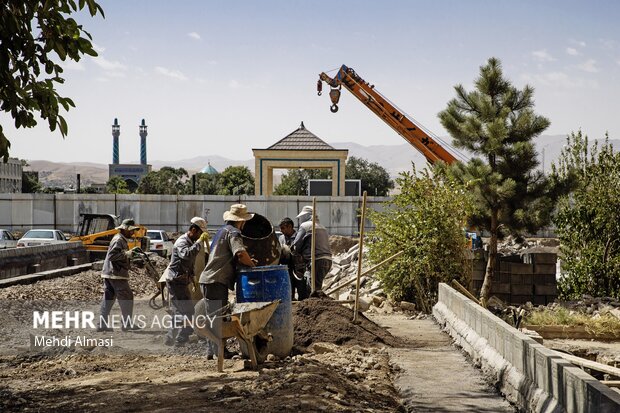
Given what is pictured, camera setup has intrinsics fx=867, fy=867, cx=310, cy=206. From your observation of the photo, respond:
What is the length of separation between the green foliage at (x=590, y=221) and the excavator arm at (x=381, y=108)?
39.0 feet

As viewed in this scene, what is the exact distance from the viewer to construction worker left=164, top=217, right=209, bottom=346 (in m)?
11.9

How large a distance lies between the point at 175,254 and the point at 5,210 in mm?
35420

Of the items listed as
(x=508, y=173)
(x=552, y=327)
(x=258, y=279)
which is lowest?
(x=552, y=327)

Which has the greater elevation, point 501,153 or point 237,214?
point 501,153

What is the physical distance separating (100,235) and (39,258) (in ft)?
27.1

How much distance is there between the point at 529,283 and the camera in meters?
21.4

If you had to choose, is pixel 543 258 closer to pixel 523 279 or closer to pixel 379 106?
pixel 523 279

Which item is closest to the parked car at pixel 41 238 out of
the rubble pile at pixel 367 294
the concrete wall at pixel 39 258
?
the concrete wall at pixel 39 258

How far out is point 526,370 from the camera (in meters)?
7.88

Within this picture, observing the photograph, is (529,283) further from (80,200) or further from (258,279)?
(80,200)

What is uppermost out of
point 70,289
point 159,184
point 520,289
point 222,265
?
point 159,184

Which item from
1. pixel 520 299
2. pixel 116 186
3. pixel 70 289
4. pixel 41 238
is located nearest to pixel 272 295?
pixel 70 289

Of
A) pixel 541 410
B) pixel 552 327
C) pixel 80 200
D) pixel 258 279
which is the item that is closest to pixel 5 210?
pixel 80 200

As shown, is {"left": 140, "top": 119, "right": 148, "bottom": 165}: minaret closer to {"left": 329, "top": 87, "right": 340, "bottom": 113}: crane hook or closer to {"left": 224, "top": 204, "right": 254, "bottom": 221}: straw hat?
{"left": 329, "top": 87, "right": 340, "bottom": 113}: crane hook
